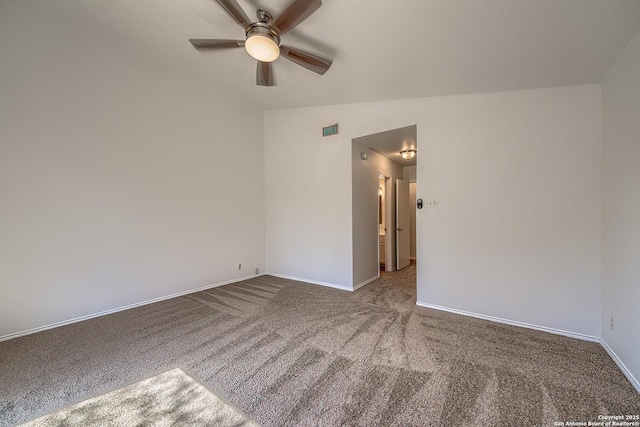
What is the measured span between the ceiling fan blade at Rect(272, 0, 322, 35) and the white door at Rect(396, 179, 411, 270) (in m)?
4.25

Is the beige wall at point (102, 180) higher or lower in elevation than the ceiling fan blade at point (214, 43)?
lower

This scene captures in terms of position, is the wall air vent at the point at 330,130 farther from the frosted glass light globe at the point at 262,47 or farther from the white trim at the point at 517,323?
the white trim at the point at 517,323

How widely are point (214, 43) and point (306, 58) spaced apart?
877 millimetres

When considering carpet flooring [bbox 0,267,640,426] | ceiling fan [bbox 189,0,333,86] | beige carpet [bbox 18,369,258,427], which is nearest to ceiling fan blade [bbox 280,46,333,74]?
ceiling fan [bbox 189,0,333,86]

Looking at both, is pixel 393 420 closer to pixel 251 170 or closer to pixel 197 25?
pixel 197 25

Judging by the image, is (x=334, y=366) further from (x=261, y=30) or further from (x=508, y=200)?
(x=261, y=30)

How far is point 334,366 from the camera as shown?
6.92 feet

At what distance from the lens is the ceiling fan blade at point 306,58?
2.43m

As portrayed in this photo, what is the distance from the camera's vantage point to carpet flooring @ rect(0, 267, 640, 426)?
1.65 metres

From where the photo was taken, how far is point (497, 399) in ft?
5.72

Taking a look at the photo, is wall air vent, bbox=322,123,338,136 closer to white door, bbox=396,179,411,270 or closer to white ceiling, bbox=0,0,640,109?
white ceiling, bbox=0,0,640,109

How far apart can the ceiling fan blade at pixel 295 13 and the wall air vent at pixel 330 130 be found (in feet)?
6.87

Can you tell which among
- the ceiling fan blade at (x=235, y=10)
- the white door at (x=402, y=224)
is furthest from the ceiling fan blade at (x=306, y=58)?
the white door at (x=402, y=224)

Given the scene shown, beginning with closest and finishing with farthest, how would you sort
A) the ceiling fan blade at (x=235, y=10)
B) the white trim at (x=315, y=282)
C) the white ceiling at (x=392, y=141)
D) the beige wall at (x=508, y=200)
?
1. the ceiling fan blade at (x=235, y=10)
2. the beige wall at (x=508, y=200)
3. the white ceiling at (x=392, y=141)
4. the white trim at (x=315, y=282)
